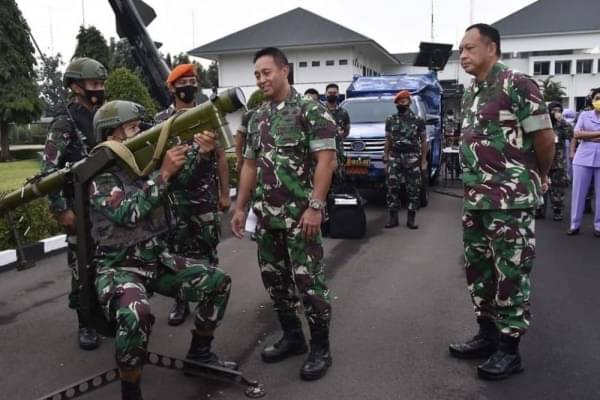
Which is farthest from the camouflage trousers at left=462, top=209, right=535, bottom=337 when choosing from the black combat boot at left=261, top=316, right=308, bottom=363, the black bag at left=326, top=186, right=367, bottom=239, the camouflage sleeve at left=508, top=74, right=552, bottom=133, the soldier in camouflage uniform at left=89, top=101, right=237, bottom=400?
the black bag at left=326, top=186, right=367, bottom=239

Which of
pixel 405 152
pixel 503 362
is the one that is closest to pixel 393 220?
pixel 405 152

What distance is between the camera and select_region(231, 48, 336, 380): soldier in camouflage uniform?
3.19 m

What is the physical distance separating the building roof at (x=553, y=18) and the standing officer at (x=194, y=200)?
159 ft

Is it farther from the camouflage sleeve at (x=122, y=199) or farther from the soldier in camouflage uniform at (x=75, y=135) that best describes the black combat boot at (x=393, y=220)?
the camouflage sleeve at (x=122, y=199)

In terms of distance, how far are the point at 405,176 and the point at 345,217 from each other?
120 cm

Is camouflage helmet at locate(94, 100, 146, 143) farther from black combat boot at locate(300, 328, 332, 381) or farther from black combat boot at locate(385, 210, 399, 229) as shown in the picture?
black combat boot at locate(385, 210, 399, 229)

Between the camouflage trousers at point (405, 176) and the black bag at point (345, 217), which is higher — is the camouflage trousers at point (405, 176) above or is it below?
above

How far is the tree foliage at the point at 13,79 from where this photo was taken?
963 inches

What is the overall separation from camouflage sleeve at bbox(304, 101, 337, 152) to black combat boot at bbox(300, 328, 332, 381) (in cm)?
114

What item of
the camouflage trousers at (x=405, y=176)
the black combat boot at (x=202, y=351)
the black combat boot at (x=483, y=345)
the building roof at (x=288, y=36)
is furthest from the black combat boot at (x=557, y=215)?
the building roof at (x=288, y=36)

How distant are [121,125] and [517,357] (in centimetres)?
271

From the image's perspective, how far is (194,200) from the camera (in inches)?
161

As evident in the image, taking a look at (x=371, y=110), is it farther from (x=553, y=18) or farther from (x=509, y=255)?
(x=553, y=18)

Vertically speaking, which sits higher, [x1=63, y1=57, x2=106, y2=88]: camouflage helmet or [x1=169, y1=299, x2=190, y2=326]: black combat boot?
[x1=63, y1=57, x2=106, y2=88]: camouflage helmet
